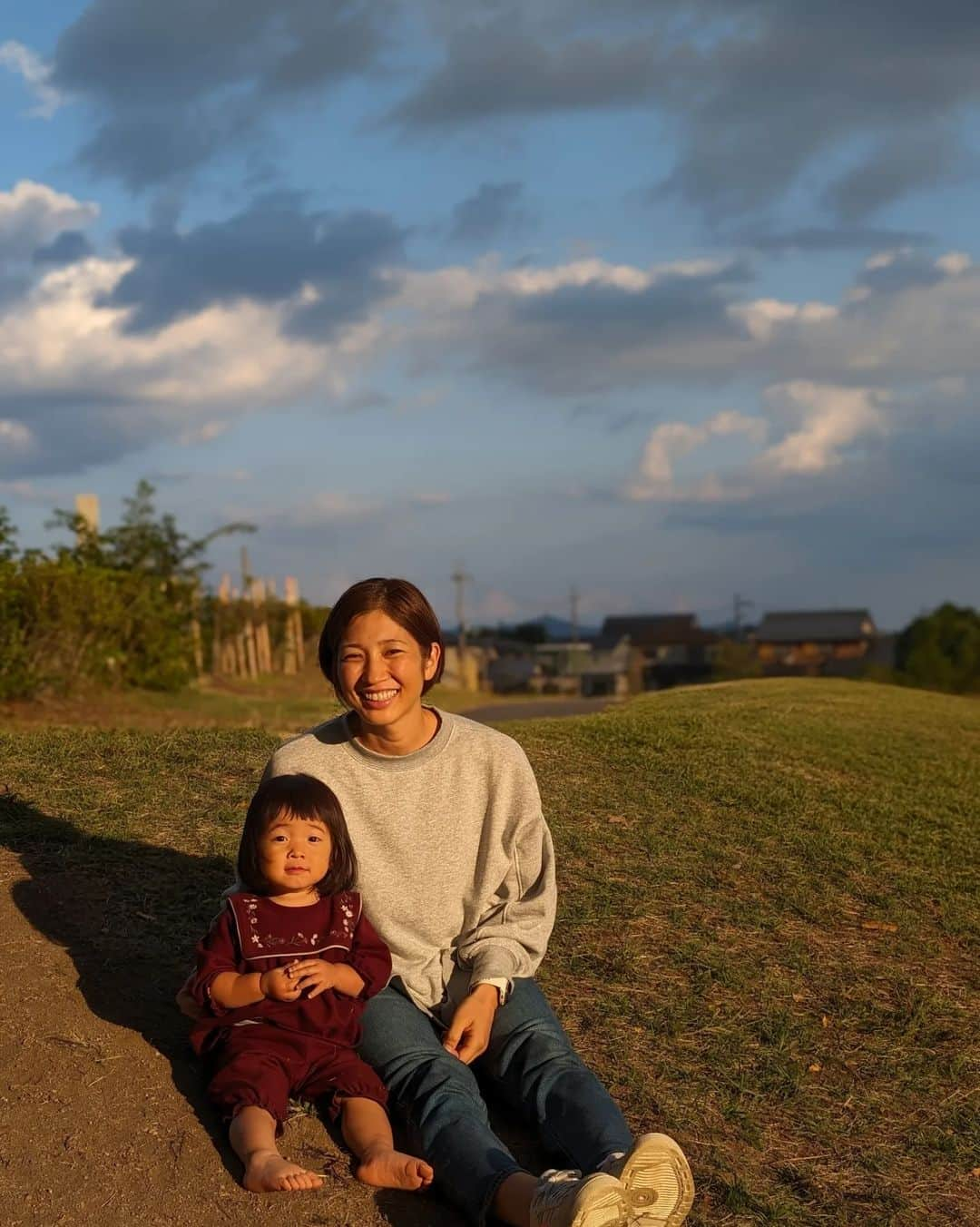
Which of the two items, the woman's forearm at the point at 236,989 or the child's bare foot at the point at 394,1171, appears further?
the woman's forearm at the point at 236,989

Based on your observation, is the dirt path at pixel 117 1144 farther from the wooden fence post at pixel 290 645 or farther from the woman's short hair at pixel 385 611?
the wooden fence post at pixel 290 645

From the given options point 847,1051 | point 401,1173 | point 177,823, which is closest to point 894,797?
point 847,1051

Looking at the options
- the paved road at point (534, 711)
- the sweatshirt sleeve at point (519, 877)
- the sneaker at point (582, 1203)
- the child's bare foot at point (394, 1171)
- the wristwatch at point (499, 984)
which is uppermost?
the sweatshirt sleeve at point (519, 877)

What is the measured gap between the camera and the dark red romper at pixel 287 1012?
345 centimetres

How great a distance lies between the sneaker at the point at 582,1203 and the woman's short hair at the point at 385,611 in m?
1.38

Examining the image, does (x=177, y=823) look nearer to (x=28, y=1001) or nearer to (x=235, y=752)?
(x=235, y=752)

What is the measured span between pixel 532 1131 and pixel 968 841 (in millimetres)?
4107

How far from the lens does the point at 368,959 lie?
11.6ft

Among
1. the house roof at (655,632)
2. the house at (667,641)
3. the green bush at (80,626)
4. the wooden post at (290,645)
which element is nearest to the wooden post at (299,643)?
the wooden post at (290,645)

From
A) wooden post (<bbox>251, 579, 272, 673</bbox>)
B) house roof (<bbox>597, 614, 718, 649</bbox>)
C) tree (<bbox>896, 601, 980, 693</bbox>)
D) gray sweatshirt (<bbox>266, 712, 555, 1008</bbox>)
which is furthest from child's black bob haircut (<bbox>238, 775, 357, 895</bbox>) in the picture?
house roof (<bbox>597, 614, 718, 649</bbox>)

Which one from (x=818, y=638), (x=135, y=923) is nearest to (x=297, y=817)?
(x=135, y=923)

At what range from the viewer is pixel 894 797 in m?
7.79

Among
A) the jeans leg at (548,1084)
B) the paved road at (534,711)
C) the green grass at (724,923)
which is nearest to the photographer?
the jeans leg at (548,1084)

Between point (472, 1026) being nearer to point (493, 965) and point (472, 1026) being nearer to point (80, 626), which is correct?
point (493, 965)
